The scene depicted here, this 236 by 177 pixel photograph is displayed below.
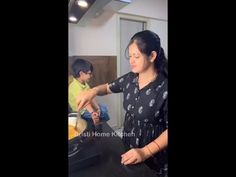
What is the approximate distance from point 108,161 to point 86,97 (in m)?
0.35

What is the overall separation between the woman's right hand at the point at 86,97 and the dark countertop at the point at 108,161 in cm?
14

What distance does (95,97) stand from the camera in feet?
4.15

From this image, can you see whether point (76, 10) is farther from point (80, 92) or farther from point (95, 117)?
point (95, 117)

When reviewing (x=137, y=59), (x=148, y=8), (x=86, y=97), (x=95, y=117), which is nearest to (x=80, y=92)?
(x=86, y=97)

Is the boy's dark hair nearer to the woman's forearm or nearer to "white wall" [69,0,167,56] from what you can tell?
"white wall" [69,0,167,56]

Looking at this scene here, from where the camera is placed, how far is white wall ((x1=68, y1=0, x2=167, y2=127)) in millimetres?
1230

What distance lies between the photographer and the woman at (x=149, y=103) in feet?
4.04

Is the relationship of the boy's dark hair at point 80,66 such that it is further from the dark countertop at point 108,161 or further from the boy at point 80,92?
the dark countertop at point 108,161

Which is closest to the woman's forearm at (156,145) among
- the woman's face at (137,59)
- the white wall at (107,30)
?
the white wall at (107,30)
